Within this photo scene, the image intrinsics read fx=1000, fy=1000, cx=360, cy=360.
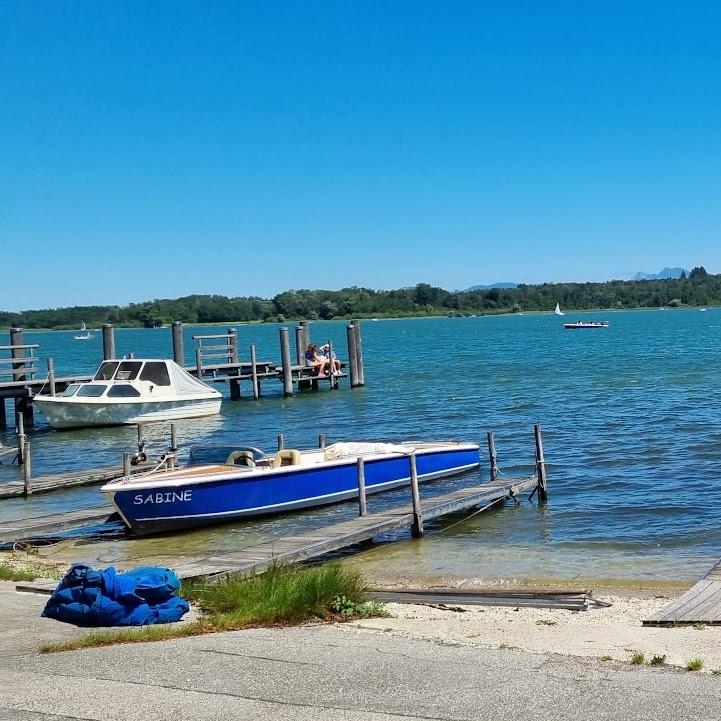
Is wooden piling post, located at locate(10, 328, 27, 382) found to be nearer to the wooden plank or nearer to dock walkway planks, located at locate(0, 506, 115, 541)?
dock walkway planks, located at locate(0, 506, 115, 541)

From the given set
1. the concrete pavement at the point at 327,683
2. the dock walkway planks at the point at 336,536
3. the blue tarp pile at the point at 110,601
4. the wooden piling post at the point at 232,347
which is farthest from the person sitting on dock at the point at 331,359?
the concrete pavement at the point at 327,683

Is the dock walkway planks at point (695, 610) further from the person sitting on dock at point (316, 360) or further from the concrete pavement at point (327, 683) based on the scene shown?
the person sitting on dock at point (316, 360)

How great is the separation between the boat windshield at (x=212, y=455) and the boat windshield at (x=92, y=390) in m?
16.6

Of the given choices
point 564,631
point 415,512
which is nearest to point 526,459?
point 415,512

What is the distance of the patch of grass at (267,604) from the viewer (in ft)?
31.4

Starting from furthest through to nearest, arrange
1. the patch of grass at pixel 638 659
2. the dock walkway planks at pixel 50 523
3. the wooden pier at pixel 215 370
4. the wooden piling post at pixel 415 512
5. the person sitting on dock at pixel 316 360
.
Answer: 1. the person sitting on dock at pixel 316 360
2. the wooden pier at pixel 215 370
3. the wooden piling post at pixel 415 512
4. the dock walkway planks at pixel 50 523
5. the patch of grass at pixel 638 659

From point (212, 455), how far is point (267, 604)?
9.57 m

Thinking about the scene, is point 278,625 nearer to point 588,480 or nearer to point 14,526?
point 14,526

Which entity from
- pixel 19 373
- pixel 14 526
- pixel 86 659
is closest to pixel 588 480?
pixel 14 526

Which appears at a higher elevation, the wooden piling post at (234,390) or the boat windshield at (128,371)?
the boat windshield at (128,371)

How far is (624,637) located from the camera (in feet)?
33.7

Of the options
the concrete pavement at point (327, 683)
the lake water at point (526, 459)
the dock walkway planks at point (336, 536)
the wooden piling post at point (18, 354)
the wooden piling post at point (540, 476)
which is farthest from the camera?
the wooden piling post at point (18, 354)

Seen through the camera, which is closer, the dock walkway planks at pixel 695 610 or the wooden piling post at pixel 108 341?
the dock walkway planks at pixel 695 610

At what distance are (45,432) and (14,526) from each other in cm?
1878
